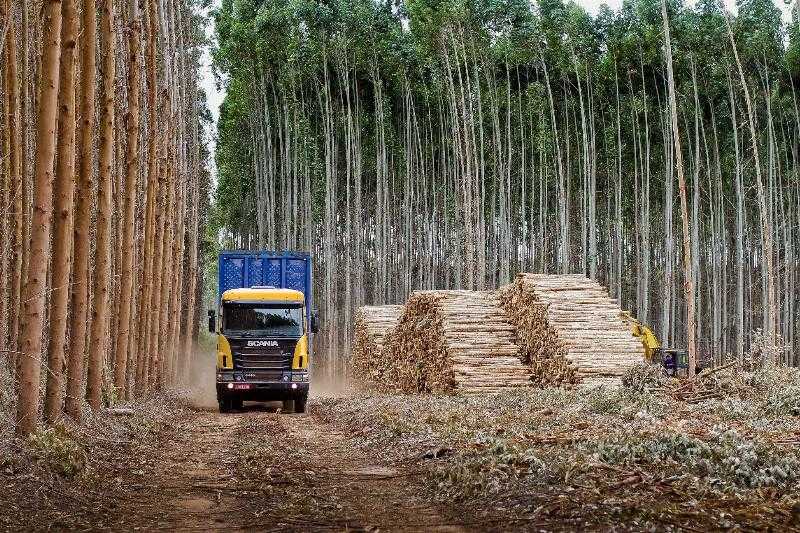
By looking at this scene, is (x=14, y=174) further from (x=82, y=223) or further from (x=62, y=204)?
(x=62, y=204)

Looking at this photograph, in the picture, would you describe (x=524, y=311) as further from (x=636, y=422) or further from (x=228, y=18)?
(x=228, y=18)

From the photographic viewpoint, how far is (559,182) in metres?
38.2

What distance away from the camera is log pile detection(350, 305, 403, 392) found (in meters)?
26.3

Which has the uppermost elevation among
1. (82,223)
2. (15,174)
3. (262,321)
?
(15,174)

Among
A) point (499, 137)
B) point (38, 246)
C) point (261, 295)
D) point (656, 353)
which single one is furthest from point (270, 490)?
point (499, 137)

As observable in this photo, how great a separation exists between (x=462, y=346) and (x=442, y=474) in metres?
11.6

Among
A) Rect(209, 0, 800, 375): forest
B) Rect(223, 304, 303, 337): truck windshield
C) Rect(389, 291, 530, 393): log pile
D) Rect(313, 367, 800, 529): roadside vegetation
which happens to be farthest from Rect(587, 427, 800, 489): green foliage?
Rect(209, 0, 800, 375): forest

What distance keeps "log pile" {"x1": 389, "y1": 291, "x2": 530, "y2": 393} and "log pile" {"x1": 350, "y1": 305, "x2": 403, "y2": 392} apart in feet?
12.0

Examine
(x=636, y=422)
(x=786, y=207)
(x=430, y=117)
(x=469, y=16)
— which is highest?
(x=469, y=16)

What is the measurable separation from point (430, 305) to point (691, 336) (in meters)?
5.67

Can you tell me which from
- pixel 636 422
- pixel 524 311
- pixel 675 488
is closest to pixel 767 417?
pixel 636 422

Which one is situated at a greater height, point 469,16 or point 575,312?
point 469,16

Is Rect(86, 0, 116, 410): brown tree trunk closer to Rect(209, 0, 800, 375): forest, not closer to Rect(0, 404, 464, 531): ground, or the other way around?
Rect(0, 404, 464, 531): ground

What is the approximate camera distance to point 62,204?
10.9 metres
